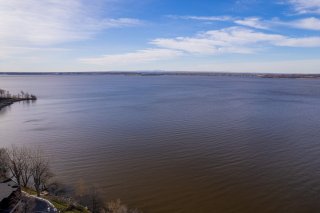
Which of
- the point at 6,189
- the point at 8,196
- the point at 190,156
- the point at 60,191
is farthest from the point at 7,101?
the point at 8,196

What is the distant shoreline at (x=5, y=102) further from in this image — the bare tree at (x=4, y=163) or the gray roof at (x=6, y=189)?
the gray roof at (x=6, y=189)

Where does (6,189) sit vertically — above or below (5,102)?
above

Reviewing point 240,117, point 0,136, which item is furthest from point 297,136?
point 0,136

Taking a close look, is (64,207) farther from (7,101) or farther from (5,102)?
(7,101)

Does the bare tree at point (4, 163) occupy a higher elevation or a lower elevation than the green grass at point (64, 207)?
higher

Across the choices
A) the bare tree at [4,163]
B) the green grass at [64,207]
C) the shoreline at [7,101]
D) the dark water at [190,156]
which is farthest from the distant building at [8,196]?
the shoreline at [7,101]

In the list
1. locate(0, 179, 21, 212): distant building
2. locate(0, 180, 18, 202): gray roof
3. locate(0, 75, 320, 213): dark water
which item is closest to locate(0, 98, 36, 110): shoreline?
locate(0, 75, 320, 213): dark water

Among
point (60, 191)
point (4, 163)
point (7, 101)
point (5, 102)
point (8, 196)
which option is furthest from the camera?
point (7, 101)

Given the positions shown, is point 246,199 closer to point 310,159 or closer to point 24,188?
point 310,159

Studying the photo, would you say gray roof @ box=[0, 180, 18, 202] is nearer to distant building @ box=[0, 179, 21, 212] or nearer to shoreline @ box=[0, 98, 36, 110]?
distant building @ box=[0, 179, 21, 212]
